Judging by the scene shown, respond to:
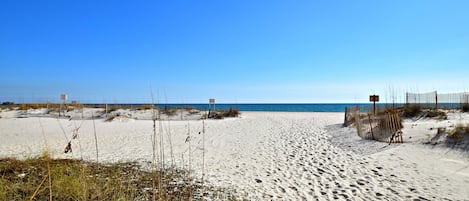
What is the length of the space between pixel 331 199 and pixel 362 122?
21.7ft

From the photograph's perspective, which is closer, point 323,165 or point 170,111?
point 323,165

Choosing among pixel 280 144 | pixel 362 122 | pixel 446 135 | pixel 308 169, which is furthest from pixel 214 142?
pixel 446 135

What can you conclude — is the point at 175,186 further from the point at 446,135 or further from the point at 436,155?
the point at 446,135

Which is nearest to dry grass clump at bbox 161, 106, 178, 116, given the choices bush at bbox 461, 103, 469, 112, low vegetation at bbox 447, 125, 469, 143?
low vegetation at bbox 447, 125, 469, 143

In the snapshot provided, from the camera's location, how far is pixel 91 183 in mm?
3410

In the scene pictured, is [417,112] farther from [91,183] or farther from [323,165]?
[91,183]

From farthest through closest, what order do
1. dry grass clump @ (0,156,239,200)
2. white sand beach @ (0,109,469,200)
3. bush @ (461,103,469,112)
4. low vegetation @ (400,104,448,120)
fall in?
bush @ (461,103,469,112), low vegetation @ (400,104,448,120), white sand beach @ (0,109,469,200), dry grass clump @ (0,156,239,200)

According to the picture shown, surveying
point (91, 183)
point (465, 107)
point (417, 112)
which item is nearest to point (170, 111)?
point (91, 183)

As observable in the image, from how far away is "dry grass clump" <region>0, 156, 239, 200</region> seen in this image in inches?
116

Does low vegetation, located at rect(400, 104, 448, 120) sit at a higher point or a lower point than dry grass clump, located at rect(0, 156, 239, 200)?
higher

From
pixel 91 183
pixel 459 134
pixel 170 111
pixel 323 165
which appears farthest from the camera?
pixel 170 111

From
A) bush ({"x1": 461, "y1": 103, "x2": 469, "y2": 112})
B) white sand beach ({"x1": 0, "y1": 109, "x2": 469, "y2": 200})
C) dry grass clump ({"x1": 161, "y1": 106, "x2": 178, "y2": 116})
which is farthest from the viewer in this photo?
dry grass clump ({"x1": 161, "y1": 106, "x2": 178, "y2": 116})

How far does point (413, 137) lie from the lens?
279 inches

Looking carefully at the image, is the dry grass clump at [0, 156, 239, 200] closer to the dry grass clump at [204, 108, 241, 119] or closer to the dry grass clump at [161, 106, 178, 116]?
the dry grass clump at [204, 108, 241, 119]
